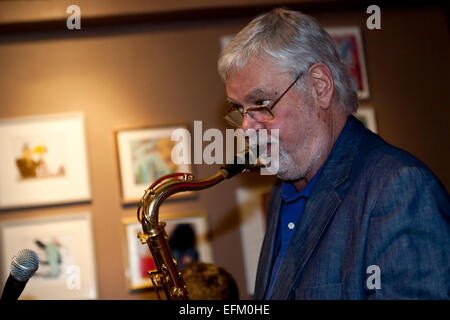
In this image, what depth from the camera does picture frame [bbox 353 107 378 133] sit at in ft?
10.9

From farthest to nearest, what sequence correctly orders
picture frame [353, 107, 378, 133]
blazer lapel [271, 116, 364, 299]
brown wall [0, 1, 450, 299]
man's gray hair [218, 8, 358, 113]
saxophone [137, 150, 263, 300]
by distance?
1. picture frame [353, 107, 378, 133]
2. brown wall [0, 1, 450, 299]
3. saxophone [137, 150, 263, 300]
4. man's gray hair [218, 8, 358, 113]
5. blazer lapel [271, 116, 364, 299]

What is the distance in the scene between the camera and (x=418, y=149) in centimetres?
336

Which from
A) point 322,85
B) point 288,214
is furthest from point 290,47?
point 288,214

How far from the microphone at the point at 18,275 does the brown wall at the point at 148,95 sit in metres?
1.94

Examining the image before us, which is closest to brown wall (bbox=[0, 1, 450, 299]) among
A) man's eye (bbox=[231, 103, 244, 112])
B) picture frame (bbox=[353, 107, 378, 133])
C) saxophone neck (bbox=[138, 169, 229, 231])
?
picture frame (bbox=[353, 107, 378, 133])

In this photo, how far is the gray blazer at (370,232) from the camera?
122 cm

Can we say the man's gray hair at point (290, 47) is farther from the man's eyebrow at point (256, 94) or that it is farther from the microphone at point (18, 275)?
the microphone at point (18, 275)

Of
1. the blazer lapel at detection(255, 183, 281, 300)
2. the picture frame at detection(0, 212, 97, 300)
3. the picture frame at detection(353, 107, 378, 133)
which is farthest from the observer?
the picture frame at detection(353, 107, 378, 133)

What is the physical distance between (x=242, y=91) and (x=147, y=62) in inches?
65.7

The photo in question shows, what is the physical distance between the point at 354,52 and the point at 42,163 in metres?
2.01

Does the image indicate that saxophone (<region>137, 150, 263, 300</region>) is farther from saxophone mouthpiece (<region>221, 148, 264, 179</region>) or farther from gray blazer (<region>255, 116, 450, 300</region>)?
gray blazer (<region>255, 116, 450, 300</region>)

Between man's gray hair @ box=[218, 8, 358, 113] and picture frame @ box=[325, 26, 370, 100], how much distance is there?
1.60 metres

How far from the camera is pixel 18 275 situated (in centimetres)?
113

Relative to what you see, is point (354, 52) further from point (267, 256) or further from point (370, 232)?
point (370, 232)
